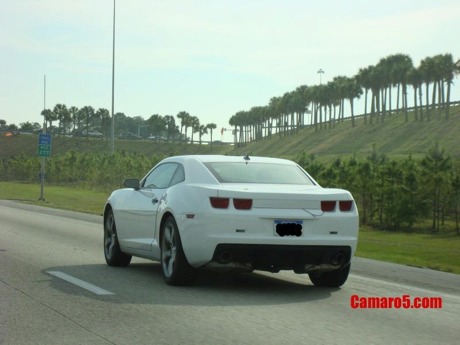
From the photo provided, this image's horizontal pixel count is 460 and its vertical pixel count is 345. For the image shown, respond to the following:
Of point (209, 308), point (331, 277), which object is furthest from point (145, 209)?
point (209, 308)

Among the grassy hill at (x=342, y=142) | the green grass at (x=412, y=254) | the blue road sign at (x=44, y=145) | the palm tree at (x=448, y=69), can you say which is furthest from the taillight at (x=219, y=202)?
the palm tree at (x=448, y=69)

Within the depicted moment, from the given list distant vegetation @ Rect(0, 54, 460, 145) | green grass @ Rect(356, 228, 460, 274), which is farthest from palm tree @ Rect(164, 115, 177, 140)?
green grass @ Rect(356, 228, 460, 274)

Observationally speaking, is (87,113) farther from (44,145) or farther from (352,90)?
(44,145)

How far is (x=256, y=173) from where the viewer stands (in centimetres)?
1018

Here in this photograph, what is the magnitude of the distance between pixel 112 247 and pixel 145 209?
1534 mm

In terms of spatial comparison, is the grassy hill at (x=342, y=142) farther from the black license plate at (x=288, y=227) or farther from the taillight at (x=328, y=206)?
the black license plate at (x=288, y=227)

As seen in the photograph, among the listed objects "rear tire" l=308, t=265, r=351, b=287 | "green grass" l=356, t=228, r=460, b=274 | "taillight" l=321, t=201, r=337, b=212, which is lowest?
"green grass" l=356, t=228, r=460, b=274

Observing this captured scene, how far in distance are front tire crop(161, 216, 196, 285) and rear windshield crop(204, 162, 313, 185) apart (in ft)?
2.75

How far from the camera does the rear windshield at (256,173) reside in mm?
9977

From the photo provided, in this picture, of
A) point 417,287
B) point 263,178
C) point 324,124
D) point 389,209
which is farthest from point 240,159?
point 324,124

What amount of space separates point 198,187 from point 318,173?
4385 centimetres

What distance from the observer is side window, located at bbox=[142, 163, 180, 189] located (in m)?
10.9

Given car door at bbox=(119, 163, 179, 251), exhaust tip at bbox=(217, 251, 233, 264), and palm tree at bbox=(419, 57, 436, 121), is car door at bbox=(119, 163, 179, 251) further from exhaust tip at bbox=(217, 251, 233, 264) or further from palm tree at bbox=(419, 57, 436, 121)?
palm tree at bbox=(419, 57, 436, 121)

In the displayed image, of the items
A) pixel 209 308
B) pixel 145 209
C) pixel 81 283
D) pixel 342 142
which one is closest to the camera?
pixel 209 308
